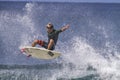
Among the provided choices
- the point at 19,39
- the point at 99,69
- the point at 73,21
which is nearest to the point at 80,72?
the point at 99,69

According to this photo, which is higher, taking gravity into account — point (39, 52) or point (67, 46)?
point (39, 52)

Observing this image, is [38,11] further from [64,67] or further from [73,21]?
[64,67]

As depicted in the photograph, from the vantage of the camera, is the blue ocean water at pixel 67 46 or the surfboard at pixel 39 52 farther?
the blue ocean water at pixel 67 46

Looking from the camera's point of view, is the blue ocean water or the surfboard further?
the blue ocean water

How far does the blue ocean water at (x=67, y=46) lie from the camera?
25.4 meters

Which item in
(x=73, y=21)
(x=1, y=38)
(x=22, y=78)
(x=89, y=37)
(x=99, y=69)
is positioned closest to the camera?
(x=22, y=78)

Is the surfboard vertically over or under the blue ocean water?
over

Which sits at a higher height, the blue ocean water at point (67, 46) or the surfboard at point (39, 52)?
the surfboard at point (39, 52)

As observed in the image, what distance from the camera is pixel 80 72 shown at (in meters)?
25.7

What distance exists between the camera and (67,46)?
4159 cm

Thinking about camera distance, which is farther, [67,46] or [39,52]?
[67,46]

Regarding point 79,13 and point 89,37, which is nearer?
point 89,37

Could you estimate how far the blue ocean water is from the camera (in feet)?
83.4

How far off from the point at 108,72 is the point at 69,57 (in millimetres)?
10022
